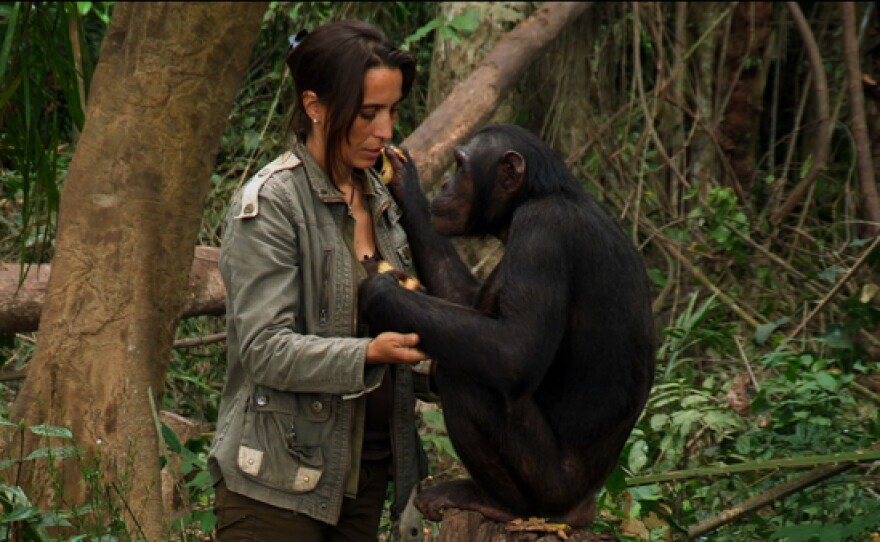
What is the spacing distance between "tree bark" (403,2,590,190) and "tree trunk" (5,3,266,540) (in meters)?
2.10

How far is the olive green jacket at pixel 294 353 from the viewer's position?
10.0 feet

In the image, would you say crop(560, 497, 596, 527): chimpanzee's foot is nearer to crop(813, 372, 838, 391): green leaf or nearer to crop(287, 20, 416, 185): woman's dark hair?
crop(287, 20, 416, 185): woman's dark hair

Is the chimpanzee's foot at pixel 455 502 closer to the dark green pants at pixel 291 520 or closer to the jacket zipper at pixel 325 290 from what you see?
the dark green pants at pixel 291 520

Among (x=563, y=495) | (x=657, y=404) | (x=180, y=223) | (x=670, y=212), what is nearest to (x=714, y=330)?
(x=657, y=404)

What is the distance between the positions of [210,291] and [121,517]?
1503 millimetres

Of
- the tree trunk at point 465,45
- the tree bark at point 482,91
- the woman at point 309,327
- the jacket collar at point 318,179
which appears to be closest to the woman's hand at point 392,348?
the woman at point 309,327

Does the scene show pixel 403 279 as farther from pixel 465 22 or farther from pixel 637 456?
pixel 465 22

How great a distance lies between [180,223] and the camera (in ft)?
12.5

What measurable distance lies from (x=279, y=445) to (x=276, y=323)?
0.32m

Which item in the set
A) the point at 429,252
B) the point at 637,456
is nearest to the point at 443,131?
the point at 637,456

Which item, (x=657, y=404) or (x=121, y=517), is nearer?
(x=121, y=517)

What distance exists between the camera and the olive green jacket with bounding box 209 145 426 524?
3059 millimetres

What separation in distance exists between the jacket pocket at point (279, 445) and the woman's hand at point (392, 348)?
209mm

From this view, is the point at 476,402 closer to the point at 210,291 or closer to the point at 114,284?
the point at 114,284
